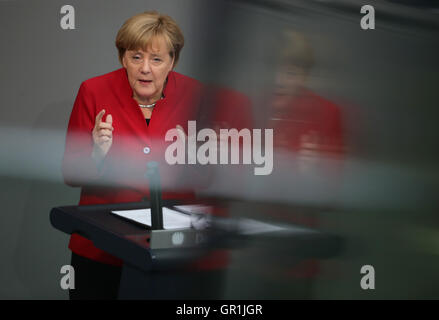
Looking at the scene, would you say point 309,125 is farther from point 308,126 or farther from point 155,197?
point 155,197

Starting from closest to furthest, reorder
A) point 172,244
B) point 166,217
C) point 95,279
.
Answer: point 172,244
point 166,217
point 95,279

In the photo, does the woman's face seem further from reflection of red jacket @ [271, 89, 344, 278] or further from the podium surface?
reflection of red jacket @ [271, 89, 344, 278]

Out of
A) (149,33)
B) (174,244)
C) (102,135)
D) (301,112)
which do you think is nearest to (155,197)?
(174,244)

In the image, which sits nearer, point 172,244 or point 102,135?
point 172,244

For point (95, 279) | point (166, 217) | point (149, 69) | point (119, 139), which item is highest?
point (149, 69)

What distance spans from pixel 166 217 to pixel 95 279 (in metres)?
0.43

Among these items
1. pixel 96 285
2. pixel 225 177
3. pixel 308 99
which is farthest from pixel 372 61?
pixel 96 285

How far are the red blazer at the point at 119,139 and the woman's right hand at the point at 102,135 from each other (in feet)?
0.05

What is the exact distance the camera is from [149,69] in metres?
1.28

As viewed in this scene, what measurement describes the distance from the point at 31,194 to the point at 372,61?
4.22 feet

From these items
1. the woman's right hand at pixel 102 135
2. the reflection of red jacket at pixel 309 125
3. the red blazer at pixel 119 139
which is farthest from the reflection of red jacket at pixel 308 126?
the woman's right hand at pixel 102 135

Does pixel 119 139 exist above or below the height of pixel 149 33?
below

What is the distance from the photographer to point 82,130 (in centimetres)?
130

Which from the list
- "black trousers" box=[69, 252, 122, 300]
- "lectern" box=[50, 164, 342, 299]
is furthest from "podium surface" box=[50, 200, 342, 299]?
"black trousers" box=[69, 252, 122, 300]
